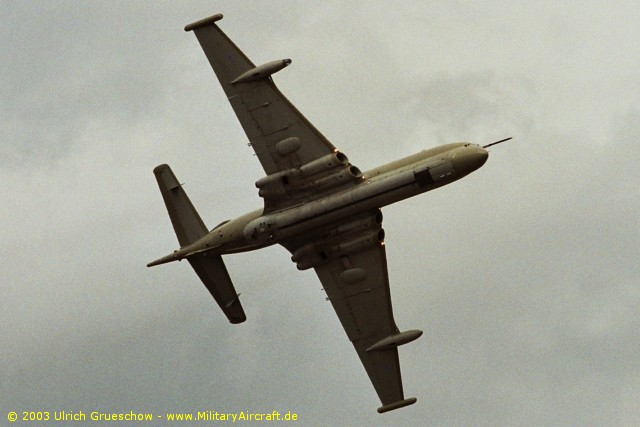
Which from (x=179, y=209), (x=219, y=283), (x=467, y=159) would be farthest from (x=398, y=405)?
(x=179, y=209)

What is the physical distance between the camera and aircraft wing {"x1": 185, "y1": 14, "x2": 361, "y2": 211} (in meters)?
86.6

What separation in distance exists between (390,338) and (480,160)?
14.8m

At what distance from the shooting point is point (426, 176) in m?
83.8

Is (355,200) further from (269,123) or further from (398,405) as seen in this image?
(398,405)

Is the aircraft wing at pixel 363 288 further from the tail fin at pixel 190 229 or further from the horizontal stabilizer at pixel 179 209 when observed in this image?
the horizontal stabilizer at pixel 179 209

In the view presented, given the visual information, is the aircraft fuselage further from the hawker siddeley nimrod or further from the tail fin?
the tail fin

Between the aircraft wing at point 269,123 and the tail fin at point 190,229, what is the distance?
6212 millimetres

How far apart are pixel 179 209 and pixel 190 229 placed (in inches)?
60.6

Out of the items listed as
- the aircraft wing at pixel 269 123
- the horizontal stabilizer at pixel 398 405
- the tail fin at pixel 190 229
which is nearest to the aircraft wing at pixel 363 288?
the horizontal stabilizer at pixel 398 405

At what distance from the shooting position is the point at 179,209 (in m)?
91.4

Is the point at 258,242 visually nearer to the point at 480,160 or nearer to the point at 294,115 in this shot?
the point at 294,115

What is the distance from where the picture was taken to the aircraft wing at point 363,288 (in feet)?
A: 292

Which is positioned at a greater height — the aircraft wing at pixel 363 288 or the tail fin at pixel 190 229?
the tail fin at pixel 190 229

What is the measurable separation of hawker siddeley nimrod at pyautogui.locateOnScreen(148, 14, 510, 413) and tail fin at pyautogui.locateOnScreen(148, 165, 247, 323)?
0.21 feet
